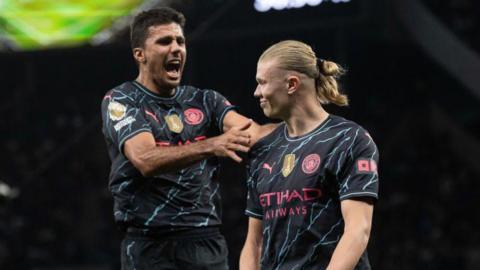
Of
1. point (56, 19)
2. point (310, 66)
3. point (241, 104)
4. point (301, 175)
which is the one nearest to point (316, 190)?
point (301, 175)

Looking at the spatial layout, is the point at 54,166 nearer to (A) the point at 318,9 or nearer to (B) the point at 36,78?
(B) the point at 36,78

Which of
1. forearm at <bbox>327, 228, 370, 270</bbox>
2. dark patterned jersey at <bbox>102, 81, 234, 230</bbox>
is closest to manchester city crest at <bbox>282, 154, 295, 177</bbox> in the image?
forearm at <bbox>327, 228, 370, 270</bbox>

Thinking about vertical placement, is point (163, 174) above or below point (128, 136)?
below

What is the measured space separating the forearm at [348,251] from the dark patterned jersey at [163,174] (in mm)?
1380

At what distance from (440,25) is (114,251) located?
6.34m

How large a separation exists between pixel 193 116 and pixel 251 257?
120 cm

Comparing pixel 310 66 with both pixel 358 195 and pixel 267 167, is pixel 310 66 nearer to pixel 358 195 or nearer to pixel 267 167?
pixel 267 167

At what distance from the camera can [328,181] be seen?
3.53 metres

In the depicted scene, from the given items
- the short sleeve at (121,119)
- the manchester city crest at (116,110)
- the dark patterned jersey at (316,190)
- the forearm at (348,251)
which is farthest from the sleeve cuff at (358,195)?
the manchester city crest at (116,110)

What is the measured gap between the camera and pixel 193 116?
4.82 m

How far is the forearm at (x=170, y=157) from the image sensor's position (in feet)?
14.1

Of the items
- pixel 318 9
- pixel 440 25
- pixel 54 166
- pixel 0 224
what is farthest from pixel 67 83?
pixel 440 25

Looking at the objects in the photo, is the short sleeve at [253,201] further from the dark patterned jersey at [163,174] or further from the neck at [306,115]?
the dark patterned jersey at [163,174]

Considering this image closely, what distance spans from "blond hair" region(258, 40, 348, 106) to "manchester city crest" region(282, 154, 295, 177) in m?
0.25
